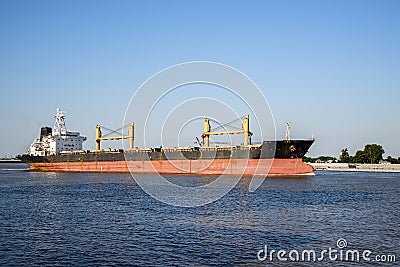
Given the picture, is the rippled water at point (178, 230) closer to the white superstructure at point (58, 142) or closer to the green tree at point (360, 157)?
the white superstructure at point (58, 142)

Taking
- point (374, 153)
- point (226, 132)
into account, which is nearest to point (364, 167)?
point (374, 153)

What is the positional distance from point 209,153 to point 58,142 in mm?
30525

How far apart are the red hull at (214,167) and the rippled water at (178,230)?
21171mm

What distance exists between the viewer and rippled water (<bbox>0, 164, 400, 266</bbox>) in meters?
12.1

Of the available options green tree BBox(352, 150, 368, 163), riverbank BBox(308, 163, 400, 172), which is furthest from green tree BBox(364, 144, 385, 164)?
riverbank BBox(308, 163, 400, 172)

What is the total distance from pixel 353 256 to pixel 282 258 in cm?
205

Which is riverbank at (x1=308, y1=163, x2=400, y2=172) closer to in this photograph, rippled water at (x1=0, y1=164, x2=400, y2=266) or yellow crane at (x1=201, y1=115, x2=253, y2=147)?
yellow crane at (x1=201, y1=115, x2=253, y2=147)

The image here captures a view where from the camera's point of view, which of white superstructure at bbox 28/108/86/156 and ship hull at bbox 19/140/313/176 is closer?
ship hull at bbox 19/140/313/176

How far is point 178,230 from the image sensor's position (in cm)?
1570

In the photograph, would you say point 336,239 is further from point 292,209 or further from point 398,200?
point 398,200

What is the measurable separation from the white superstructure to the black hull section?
512 centimetres

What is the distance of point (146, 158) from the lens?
56031 mm

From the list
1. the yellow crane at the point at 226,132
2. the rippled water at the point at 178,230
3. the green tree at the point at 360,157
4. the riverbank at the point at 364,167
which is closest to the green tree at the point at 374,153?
the green tree at the point at 360,157

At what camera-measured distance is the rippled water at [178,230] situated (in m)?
12.1
